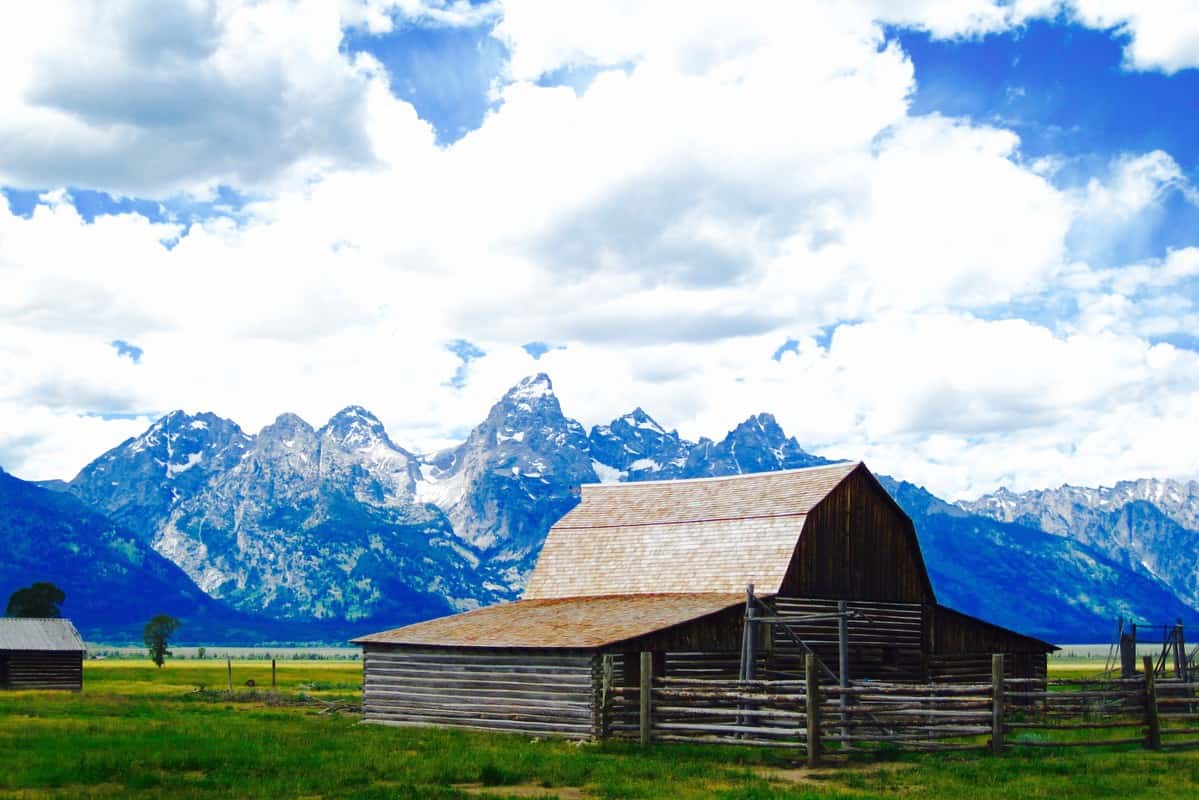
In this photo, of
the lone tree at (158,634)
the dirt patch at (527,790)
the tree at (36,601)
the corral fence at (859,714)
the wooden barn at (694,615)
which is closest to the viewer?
the dirt patch at (527,790)

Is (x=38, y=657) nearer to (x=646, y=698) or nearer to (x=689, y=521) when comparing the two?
(x=689, y=521)

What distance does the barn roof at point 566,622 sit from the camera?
37.0 metres

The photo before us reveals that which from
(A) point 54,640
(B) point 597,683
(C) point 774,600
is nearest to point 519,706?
(B) point 597,683

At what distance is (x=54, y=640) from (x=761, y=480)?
4890cm

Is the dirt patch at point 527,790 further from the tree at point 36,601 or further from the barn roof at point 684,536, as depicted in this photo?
the tree at point 36,601

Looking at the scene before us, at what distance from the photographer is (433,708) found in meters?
41.1

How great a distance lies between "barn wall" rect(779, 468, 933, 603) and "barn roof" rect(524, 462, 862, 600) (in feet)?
2.16

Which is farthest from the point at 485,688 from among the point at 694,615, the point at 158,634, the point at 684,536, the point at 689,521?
the point at 158,634

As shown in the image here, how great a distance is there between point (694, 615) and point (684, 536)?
33.4ft

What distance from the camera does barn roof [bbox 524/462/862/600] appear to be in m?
44.6

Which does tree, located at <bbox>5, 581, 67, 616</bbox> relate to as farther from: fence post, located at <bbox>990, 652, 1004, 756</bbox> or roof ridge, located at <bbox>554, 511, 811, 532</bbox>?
fence post, located at <bbox>990, 652, 1004, 756</bbox>

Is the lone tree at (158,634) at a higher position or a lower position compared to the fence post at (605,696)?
lower

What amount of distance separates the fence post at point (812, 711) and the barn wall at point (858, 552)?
13.9 metres

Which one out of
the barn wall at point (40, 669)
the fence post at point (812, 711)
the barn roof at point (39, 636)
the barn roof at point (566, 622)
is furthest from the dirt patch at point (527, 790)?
the barn wall at point (40, 669)
